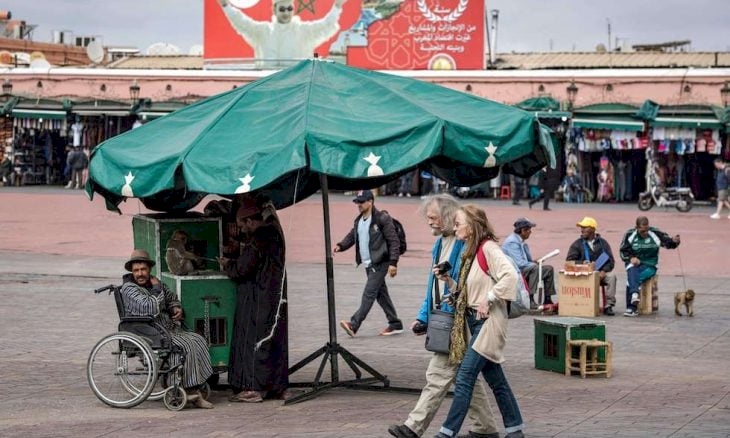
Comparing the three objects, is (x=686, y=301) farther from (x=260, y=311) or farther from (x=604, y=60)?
(x=604, y=60)

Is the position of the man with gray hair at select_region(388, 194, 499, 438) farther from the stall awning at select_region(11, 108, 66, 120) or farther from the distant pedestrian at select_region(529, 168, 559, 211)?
the stall awning at select_region(11, 108, 66, 120)

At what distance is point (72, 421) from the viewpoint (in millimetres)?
9359

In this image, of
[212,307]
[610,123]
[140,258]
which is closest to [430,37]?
[610,123]

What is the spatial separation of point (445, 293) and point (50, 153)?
44.7 metres

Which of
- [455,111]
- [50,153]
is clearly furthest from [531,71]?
[455,111]

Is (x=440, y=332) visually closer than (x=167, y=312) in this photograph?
Yes

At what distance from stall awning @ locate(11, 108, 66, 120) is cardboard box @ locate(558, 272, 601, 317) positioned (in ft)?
117

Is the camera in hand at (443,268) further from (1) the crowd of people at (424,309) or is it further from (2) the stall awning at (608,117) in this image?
(2) the stall awning at (608,117)

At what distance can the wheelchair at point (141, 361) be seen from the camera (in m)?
9.72

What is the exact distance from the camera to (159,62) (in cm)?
6059

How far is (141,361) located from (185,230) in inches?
51.5

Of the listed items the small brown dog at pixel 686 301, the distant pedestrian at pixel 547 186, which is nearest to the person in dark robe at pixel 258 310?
the small brown dog at pixel 686 301

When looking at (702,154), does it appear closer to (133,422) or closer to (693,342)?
(693,342)

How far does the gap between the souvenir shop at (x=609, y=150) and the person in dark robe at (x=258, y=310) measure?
3173 cm
